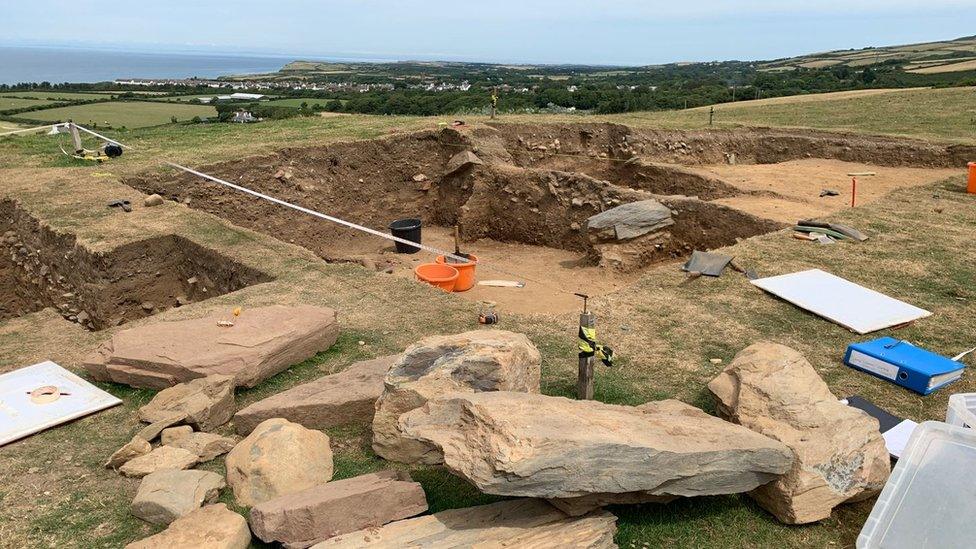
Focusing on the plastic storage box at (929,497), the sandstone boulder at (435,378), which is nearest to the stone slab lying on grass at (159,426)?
the sandstone boulder at (435,378)

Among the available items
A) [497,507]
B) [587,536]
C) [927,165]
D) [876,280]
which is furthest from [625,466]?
[927,165]

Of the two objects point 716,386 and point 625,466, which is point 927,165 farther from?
point 625,466

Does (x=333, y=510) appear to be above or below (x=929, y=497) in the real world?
below

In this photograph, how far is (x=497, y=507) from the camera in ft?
11.1

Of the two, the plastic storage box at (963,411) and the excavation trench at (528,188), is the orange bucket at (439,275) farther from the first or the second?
the plastic storage box at (963,411)

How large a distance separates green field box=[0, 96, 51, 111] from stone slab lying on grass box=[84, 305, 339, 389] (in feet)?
77.8

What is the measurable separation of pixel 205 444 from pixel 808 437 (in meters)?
4.19

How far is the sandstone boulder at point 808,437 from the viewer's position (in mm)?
3699

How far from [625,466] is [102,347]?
16.2 ft

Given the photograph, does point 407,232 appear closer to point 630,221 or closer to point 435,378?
point 630,221

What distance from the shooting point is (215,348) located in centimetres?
529

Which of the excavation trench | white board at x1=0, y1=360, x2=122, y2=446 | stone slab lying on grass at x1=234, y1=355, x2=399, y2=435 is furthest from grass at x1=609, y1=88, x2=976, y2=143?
white board at x1=0, y1=360, x2=122, y2=446

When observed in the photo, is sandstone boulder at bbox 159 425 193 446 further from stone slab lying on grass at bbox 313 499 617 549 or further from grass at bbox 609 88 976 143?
grass at bbox 609 88 976 143

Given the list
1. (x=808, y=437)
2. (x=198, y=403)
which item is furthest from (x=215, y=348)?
(x=808, y=437)
